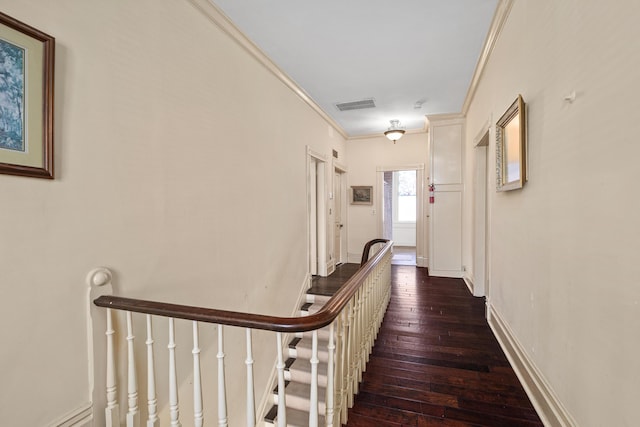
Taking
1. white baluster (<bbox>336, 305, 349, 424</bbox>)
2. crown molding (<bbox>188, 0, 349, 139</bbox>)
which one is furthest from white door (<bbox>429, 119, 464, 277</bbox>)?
white baluster (<bbox>336, 305, 349, 424</bbox>)

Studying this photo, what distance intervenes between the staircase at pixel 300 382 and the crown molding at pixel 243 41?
2767 millimetres

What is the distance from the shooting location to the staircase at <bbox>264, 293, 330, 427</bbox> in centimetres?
294

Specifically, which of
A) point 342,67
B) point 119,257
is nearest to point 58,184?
point 119,257

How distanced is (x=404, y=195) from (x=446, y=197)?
4160 mm

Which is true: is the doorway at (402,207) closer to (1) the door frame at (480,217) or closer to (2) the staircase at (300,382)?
(1) the door frame at (480,217)

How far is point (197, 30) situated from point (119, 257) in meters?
1.72

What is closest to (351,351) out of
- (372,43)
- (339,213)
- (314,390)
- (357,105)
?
(314,390)

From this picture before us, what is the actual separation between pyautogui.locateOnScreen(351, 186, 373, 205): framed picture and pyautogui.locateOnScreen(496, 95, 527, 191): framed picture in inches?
148

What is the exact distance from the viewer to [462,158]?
5.09m

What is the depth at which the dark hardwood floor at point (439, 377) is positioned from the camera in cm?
181

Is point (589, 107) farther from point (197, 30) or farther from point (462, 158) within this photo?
point (462, 158)

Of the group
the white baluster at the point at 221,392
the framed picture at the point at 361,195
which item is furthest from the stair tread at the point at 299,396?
the framed picture at the point at 361,195

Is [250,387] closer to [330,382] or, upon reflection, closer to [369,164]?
[330,382]

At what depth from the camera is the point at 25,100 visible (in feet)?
3.91
